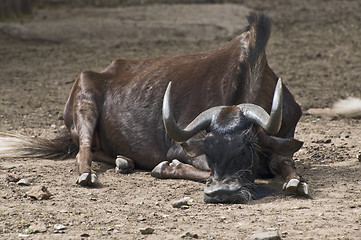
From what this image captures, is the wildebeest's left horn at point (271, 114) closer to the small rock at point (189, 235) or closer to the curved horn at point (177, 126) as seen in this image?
the curved horn at point (177, 126)

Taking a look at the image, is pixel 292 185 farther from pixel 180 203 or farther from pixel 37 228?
pixel 37 228

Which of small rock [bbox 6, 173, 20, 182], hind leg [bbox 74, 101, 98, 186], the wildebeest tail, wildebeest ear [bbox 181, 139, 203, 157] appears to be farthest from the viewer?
the wildebeest tail

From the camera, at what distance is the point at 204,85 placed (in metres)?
7.05

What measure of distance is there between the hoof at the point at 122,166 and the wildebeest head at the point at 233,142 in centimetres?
111

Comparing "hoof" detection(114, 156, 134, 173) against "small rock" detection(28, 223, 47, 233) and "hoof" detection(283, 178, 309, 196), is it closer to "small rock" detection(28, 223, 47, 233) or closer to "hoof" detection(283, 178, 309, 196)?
"hoof" detection(283, 178, 309, 196)

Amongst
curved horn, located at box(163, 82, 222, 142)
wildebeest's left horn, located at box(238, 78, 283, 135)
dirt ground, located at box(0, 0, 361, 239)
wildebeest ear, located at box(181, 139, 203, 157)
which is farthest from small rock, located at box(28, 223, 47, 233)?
wildebeest's left horn, located at box(238, 78, 283, 135)

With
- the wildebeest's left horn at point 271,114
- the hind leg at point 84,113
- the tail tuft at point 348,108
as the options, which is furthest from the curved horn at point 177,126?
the tail tuft at point 348,108

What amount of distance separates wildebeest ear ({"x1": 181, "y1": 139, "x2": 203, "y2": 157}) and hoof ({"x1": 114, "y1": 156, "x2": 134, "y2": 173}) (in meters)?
1.05

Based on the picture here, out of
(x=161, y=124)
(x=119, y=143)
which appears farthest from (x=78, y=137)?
(x=161, y=124)

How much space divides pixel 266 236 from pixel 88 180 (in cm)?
218

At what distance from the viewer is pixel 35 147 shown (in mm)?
7637

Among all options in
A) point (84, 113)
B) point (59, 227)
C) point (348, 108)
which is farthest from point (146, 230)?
point (348, 108)

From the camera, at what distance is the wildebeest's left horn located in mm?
5581

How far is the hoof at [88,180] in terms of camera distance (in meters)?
6.33
